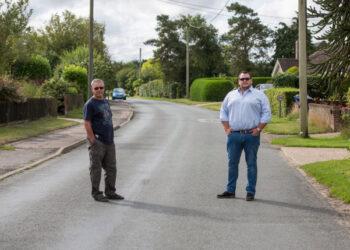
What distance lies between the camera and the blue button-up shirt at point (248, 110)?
7.33 meters

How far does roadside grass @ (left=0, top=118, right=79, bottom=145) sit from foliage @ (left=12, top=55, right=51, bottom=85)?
49.8ft

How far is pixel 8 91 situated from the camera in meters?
19.9

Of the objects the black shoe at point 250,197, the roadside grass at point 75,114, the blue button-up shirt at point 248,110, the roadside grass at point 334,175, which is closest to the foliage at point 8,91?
the roadside grass at point 75,114

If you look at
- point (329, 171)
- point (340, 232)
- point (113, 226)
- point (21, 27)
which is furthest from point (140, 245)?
point (21, 27)

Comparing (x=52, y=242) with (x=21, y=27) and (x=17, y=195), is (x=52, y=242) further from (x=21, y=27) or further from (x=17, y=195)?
(x=21, y=27)

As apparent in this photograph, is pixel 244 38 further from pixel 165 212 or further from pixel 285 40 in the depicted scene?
pixel 165 212

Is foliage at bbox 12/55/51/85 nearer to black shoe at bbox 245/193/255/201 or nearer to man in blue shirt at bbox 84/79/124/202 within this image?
man in blue shirt at bbox 84/79/124/202

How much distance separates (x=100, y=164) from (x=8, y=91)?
540 inches

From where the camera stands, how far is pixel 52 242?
5.26 m

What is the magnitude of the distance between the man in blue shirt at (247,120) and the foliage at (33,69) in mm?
32174

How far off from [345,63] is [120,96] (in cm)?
4776

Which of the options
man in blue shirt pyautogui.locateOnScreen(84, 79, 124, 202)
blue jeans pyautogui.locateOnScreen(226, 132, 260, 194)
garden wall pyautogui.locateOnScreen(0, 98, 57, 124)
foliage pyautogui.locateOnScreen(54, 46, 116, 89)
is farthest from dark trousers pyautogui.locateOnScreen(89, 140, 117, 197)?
foliage pyautogui.locateOnScreen(54, 46, 116, 89)

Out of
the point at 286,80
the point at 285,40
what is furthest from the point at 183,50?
the point at 286,80

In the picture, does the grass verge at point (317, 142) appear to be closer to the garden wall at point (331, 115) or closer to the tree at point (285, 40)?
the garden wall at point (331, 115)
